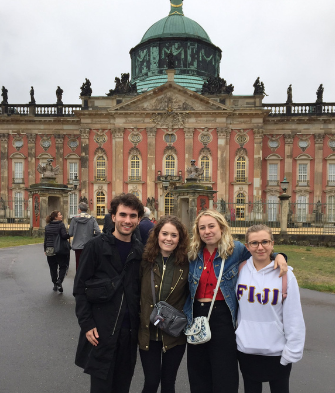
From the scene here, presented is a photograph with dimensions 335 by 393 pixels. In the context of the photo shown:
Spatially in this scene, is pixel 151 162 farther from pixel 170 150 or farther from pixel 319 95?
pixel 319 95

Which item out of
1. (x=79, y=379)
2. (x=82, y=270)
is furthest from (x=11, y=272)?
(x=82, y=270)

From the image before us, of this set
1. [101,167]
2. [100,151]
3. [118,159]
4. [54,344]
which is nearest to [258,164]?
[118,159]

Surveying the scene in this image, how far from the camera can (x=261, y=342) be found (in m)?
2.87

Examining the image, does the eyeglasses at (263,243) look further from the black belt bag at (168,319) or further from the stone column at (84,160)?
the stone column at (84,160)

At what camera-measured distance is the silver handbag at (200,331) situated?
2.96 meters

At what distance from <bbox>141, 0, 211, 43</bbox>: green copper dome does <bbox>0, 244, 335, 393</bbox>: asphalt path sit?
130 ft

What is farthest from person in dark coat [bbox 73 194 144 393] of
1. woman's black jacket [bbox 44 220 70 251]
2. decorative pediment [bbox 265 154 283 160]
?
decorative pediment [bbox 265 154 283 160]

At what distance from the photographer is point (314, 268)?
1098 centimetres

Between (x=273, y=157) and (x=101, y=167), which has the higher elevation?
→ (x=273, y=157)

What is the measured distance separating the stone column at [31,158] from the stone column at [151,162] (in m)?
12.5

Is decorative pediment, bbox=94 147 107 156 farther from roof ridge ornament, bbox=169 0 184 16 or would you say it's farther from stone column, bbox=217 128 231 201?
roof ridge ornament, bbox=169 0 184 16

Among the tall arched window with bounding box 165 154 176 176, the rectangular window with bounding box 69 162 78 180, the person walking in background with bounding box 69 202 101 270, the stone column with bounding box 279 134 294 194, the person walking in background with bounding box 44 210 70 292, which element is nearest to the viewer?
the person walking in background with bounding box 44 210 70 292

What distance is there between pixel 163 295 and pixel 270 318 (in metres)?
0.97

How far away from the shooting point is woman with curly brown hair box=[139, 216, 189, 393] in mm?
3066
